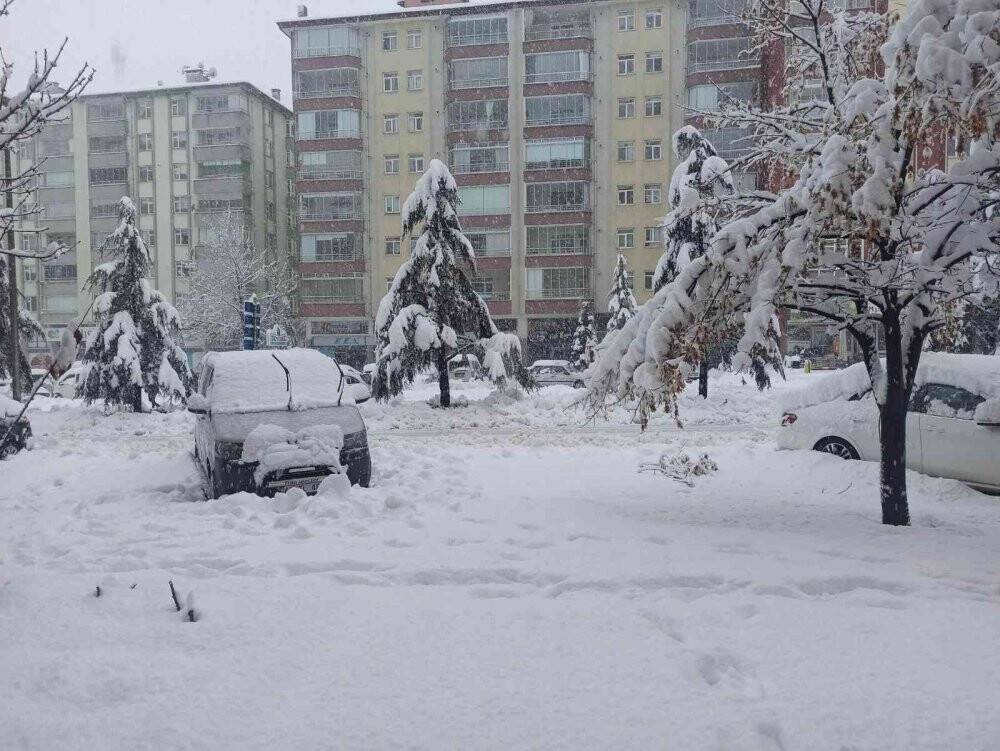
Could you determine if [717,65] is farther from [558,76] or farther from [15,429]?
[15,429]

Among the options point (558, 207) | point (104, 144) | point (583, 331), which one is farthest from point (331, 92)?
point (583, 331)

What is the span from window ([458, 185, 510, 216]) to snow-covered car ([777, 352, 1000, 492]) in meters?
41.9

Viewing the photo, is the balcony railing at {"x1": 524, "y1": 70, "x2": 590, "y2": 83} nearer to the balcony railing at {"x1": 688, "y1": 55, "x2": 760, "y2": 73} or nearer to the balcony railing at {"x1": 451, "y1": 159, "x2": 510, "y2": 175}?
the balcony railing at {"x1": 451, "y1": 159, "x2": 510, "y2": 175}

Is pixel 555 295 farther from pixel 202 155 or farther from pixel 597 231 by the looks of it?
pixel 202 155

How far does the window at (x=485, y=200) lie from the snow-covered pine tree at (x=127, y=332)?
2951 cm

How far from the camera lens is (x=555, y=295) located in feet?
165

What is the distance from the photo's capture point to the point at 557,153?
164 ft

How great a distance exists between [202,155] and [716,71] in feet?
128

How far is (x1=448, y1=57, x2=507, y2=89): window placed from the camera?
51125 mm

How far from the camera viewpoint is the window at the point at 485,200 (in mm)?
50906

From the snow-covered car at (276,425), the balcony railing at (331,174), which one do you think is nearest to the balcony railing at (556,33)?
the balcony railing at (331,174)

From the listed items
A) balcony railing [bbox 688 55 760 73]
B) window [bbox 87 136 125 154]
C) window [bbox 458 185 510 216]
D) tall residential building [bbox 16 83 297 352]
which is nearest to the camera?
balcony railing [bbox 688 55 760 73]

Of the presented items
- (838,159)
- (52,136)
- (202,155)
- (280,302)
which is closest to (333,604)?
(838,159)

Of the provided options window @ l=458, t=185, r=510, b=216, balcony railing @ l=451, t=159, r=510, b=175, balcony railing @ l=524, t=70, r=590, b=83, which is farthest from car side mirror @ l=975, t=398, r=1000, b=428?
balcony railing @ l=524, t=70, r=590, b=83
